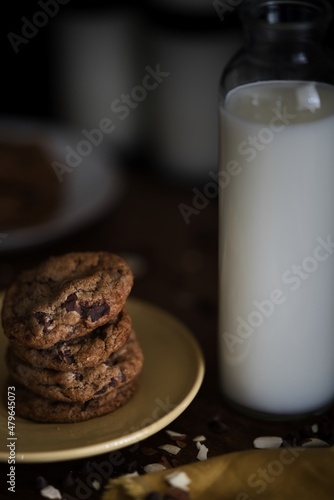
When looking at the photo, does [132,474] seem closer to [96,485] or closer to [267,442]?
[96,485]

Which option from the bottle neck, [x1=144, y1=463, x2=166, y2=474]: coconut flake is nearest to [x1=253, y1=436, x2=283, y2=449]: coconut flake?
[x1=144, y1=463, x2=166, y2=474]: coconut flake

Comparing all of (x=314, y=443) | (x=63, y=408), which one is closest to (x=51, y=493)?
(x=63, y=408)

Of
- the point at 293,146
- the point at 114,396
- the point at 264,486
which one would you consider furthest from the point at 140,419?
the point at 293,146

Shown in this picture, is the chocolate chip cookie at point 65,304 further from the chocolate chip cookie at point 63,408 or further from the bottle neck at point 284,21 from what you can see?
the bottle neck at point 284,21

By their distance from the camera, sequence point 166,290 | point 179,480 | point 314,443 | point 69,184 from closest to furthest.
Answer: point 179,480 < point 314,443 < point 166,290 < point 69,184

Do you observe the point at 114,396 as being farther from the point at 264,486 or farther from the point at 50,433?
the point at 264,486

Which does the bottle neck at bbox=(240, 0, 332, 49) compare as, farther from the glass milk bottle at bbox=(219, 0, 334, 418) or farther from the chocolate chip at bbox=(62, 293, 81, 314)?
the chocolate chip at bbox=(62, 293, 81, 314)
